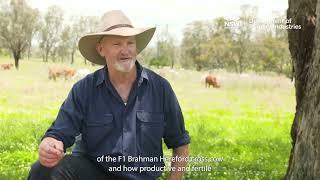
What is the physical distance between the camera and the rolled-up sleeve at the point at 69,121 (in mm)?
4590

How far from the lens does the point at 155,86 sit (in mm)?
4797

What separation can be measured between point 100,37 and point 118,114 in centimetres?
68

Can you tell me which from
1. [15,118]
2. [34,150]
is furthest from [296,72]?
[15,118]

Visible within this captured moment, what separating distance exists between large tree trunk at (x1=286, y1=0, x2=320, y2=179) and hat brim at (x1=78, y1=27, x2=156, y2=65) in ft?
5.23

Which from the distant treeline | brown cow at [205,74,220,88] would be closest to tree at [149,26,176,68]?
the distant treeline

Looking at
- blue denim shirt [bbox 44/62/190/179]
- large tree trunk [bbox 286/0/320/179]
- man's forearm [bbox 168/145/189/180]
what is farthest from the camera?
large tree trunk [bbox 286/0/320/179]

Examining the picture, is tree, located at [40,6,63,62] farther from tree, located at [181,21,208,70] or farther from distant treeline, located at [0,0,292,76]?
tree, located at [181,21,208,70]

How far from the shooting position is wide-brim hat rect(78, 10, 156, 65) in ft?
15.3

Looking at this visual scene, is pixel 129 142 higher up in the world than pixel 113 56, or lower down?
lower down

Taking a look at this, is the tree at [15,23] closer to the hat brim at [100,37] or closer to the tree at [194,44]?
the tree at [194,44]

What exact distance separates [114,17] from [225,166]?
4.79 metres

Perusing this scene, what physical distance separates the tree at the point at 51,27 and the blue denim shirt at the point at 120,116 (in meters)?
76.5

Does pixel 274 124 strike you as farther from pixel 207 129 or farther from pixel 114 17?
pixel 114 17

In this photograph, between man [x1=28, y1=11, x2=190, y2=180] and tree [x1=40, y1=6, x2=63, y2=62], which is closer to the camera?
man [x1=28, y1=11, x2=190, y2=180]
